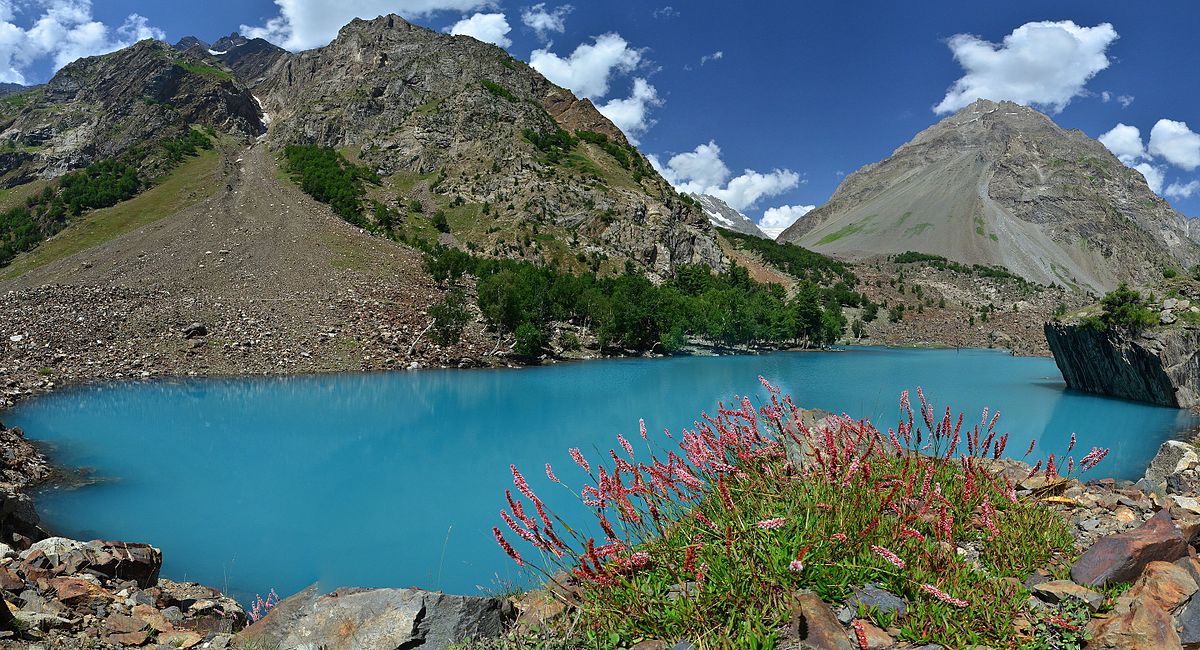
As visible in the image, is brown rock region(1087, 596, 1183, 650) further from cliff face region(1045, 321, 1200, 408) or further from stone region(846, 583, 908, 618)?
cliff face region(1045, 321, 1200, 408)

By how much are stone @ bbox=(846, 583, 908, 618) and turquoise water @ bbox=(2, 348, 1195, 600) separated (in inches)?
73.1

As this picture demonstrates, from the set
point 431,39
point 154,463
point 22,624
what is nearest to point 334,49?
point 431,39

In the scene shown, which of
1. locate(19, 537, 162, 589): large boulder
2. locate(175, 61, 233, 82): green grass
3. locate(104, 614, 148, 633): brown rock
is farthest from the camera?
locate(175, 61, 233, 82): green grass

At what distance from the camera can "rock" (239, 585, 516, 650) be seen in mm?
4566

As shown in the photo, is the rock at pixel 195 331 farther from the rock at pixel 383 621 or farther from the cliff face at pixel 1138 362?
the cliff face at pixel 1138 362

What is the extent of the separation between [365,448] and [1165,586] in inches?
881

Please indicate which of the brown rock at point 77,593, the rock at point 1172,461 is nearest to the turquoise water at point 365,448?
the brown rock at point 77,593

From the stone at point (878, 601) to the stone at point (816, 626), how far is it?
0.22m

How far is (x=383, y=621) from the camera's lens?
475 centimetres

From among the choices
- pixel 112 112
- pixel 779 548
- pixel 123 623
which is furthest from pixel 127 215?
pixel 779 548

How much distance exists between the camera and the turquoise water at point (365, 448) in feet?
40.3

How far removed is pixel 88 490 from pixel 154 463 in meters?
3.10

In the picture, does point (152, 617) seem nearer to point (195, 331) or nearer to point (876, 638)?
point (876, 638)

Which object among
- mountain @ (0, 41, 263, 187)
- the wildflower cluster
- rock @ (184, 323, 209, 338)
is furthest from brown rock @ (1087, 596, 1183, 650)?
mountain @ (0, 41, 263, 187)
